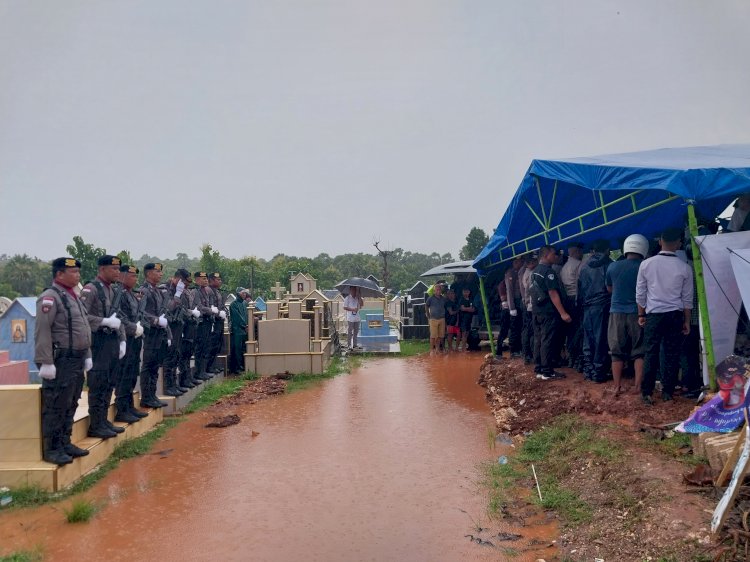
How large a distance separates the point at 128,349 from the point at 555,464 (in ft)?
15.8

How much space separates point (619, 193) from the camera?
860 cm

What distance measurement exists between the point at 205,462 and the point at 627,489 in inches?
159

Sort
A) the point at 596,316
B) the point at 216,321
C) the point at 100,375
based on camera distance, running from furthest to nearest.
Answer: the point at 216,321, the point at 596,316, the point at 100,375

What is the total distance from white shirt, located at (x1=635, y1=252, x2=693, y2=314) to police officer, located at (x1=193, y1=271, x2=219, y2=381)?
6.85 metres

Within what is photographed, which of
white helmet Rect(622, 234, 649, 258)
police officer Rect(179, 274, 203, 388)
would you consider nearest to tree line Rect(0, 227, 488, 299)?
police officer Rect(179, 274, 203, 388)

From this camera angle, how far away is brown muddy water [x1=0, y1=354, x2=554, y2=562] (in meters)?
3.98

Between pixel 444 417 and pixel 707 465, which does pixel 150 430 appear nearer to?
pixel 444 417

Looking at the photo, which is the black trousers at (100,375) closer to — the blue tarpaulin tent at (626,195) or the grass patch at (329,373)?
the grass patch at (329,373)

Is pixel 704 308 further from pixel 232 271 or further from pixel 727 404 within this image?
pixel 232 271

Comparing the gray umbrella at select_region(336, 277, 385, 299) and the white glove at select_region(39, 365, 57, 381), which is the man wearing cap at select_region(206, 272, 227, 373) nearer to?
the gray umbrella at select_region(336, 277, 385, 299)

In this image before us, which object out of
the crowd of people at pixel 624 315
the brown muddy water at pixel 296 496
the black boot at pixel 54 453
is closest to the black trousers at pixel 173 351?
the brown muddy water at pixel 296 496

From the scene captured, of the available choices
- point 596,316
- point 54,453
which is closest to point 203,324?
point 54,453

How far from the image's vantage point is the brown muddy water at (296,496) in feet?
13.1

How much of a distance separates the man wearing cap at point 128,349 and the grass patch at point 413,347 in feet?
26.8
